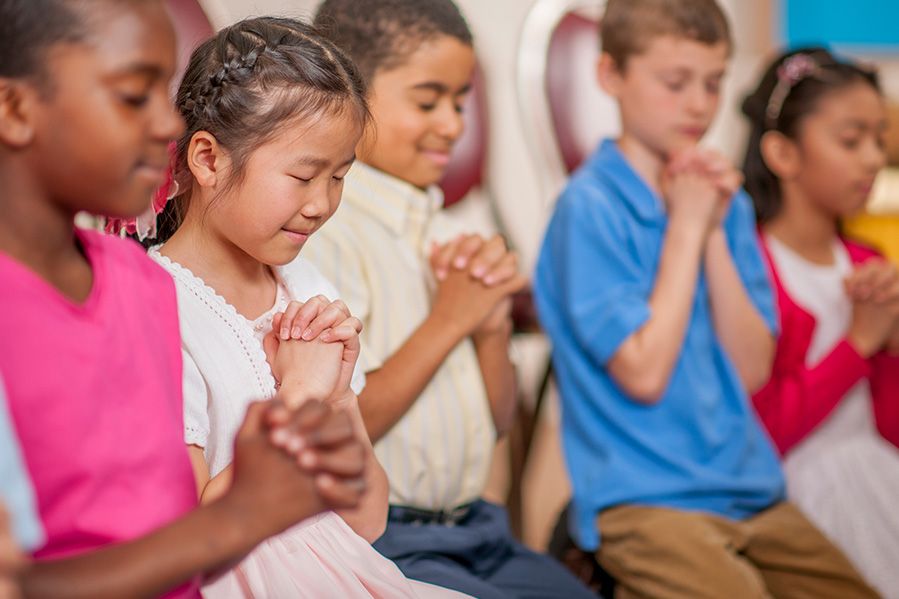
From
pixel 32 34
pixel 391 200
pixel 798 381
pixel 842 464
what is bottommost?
pixel 842 464

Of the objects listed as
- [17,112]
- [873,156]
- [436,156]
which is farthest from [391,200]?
[873,156]

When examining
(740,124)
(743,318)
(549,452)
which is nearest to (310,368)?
(743,318)

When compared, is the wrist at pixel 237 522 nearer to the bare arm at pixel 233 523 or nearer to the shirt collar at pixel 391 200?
the bare arm at pixel 233 523

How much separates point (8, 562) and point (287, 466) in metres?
0.12

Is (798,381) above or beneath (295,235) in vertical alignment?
beneath

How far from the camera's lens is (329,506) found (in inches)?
20.5

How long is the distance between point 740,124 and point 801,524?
125 centimetres

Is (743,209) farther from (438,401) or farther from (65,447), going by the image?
(65,447)

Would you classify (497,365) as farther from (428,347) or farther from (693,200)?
(693,200)

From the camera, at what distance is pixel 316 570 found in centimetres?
69

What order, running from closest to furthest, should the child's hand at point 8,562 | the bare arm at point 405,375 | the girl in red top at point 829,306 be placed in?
the child's hand at point 8,562, the bare arm at point 405,375, the girl in red top at point 829,306

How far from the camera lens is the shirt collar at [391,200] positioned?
968 millimetres

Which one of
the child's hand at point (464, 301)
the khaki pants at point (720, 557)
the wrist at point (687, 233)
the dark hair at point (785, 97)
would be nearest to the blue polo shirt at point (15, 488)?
the child's hand at point (464, 301)

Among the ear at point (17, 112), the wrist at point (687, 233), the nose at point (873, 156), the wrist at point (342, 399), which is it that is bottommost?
the wrist at point (342, 399)
